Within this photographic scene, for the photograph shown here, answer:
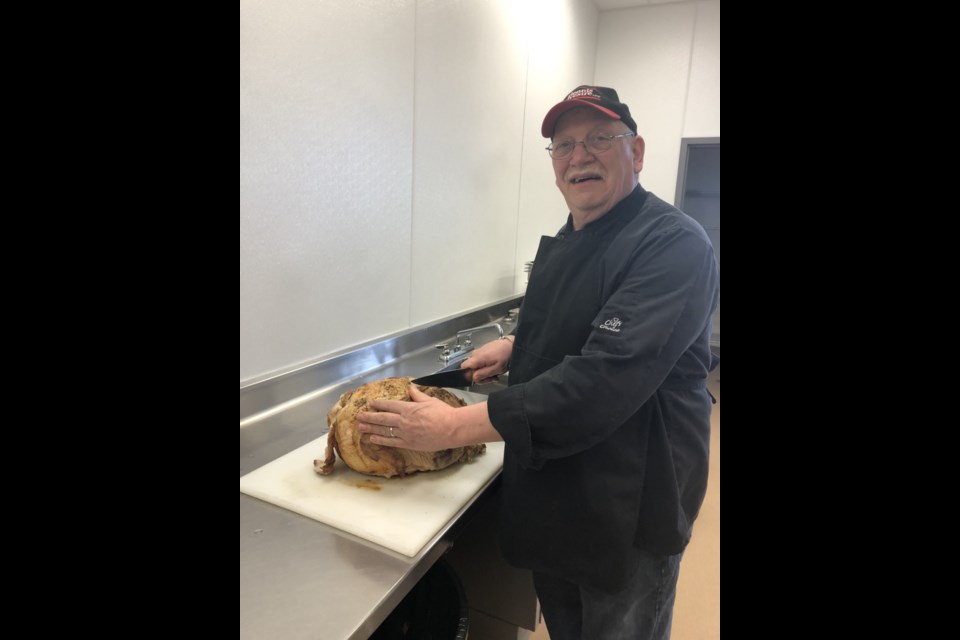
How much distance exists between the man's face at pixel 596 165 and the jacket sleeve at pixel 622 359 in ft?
0.62

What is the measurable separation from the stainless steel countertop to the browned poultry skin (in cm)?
12

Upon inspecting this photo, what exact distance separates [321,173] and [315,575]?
100 cm

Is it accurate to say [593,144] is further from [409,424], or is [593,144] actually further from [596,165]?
[409,424]

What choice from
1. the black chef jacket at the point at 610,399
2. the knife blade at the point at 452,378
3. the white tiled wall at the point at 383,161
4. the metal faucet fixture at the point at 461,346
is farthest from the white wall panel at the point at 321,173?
the black chef jacket at the point at 610,399

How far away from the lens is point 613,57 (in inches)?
144

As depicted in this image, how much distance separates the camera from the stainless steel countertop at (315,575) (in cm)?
69

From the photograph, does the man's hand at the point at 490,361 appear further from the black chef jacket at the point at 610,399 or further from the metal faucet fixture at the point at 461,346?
the metal faucet fixture at the point at 461,346

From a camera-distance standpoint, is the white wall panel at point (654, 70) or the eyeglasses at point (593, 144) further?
the white wall panel at point (654, 70)

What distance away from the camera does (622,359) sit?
33.5 inches

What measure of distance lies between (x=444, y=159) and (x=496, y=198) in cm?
Answer: 53

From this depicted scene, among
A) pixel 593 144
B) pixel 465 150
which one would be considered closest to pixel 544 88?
pixel 465 150

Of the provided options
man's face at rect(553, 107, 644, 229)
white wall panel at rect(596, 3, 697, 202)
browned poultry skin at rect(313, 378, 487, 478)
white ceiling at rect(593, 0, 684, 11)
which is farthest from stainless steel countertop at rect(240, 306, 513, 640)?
white ceiling at rect(593, 0, 684, 11)
